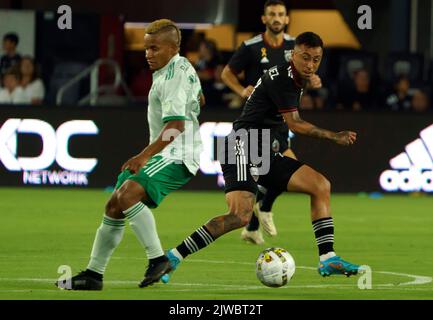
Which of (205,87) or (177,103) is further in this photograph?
(205,87)

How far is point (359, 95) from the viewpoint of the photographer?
23000mm

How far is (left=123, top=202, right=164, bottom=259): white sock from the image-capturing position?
34.9 feet

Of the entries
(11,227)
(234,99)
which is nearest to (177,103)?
(11,227)

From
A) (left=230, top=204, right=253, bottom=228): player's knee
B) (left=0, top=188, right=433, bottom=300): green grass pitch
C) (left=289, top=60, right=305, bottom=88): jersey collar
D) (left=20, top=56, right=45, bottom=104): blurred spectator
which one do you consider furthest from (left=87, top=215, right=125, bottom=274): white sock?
(left=20, top=56, right=45, bottom=104): blurred spectator

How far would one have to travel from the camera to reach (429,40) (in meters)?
27.7

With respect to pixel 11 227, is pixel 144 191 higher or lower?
higher

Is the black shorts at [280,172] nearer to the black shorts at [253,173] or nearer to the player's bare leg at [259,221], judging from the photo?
the black shorts at [253,173]

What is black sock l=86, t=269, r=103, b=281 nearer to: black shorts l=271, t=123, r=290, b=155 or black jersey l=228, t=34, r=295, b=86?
black shorts l=271, t=123, r=290, b=155

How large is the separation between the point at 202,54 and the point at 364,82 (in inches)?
104

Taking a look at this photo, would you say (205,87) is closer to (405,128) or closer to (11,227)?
(405,128)

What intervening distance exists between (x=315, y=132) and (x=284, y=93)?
0.54 metres

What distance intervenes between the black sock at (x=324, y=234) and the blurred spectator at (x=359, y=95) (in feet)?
38.0

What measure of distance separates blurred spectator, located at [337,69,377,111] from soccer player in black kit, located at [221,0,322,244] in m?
7.38

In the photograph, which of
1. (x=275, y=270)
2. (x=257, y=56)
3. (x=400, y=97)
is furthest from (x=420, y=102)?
(x=275, y=270)
